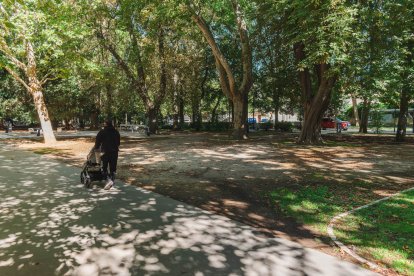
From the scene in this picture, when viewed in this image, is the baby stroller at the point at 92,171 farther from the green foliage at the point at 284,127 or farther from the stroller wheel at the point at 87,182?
the green foliage at the point at 284,127

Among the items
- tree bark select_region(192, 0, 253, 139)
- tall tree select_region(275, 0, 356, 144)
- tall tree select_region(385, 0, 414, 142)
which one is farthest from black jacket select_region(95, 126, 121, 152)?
tall tree select_region(385, 0, 414, 142)

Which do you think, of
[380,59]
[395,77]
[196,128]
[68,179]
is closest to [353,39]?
[380,59]

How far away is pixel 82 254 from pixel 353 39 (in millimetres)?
15179

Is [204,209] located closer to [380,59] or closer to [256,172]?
[256,172]

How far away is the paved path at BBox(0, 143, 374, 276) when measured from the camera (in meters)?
4.73

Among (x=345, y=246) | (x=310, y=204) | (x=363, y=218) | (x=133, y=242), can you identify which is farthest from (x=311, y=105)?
(x=133, y=242)

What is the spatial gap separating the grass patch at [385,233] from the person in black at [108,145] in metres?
5.97

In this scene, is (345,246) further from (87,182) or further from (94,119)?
(94,119)

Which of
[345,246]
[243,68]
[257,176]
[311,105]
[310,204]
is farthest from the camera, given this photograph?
[243,68]

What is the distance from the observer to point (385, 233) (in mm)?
6078

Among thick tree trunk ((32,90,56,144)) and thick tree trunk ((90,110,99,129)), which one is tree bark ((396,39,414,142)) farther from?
thick tree trunk ((90,110,99,129))

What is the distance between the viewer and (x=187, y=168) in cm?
1300

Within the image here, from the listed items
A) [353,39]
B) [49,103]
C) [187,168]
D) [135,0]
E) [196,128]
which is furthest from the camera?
[196,128]

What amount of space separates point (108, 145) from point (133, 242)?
163 inches
